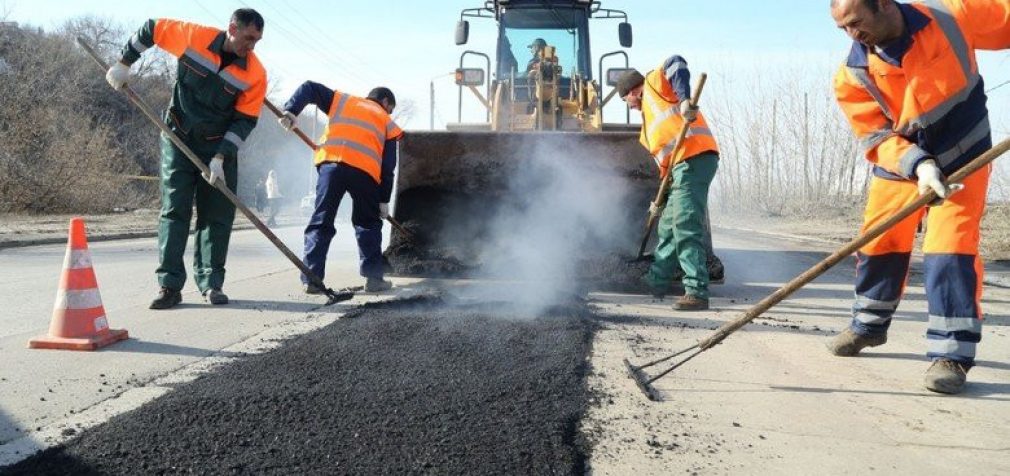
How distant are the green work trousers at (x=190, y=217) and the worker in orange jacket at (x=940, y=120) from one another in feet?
12.3

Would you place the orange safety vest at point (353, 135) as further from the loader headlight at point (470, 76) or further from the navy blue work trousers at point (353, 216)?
the loader headlight at point (470, 76)

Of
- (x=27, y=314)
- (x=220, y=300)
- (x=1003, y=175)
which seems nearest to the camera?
(x=27, y=314)

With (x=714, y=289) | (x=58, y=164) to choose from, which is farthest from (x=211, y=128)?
(x=58, y=164)

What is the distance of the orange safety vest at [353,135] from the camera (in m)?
5.07

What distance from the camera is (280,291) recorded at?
5129mm

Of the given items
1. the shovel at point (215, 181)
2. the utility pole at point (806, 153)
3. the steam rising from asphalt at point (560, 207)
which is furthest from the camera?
the utility pole at point (806, 153)

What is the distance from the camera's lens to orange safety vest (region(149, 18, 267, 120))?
431cm

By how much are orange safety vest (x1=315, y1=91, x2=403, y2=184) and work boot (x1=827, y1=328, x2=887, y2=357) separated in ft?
10.9

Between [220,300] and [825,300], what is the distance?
419 cm

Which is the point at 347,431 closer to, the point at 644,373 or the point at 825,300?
the point at 644,373

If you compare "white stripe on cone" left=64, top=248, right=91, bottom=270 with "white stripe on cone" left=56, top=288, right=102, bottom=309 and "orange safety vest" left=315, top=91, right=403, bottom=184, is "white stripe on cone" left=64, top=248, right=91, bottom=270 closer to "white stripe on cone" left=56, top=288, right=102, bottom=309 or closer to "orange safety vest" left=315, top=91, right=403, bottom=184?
"white stripe on cone" left=56, top=288, right=102, bottom=309

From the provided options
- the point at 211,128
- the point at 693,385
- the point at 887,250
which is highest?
the point at 211,128

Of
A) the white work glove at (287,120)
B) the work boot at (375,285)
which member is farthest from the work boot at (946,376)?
the white work glove at (287,120)

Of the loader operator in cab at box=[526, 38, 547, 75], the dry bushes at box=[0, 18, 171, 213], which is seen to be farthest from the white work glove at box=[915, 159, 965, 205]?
the dry bushes at box=[0, 18, 171, 213]
